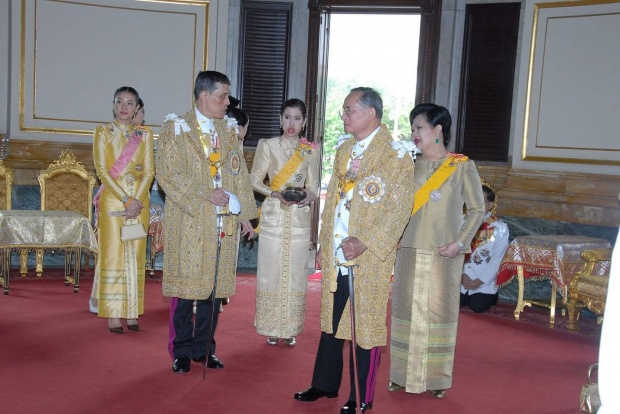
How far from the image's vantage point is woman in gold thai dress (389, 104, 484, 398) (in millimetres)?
4023

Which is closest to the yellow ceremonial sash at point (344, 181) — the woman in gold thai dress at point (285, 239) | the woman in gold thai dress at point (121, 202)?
the woman in gold thai dress at point (285, 239)

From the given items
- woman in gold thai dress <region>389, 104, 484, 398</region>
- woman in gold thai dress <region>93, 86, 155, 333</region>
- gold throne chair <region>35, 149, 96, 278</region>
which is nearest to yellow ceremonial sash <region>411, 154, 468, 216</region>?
woman in gold thai dress <region>389, 104, 484, 398</region>

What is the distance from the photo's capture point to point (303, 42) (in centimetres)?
850

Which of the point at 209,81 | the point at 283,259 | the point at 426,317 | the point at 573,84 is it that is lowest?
the point at 426,317

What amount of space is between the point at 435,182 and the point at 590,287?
2.51 m

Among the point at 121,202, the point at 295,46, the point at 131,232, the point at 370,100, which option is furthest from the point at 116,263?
the point at 295,46

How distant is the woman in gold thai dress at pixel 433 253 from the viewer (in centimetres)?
402

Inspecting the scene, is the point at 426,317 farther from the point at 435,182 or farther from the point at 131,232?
the point at 131,232

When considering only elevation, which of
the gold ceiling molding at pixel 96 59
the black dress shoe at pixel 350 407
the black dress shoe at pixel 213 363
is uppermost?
the gold ceiling molding at pixel 96 59

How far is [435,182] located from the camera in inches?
159

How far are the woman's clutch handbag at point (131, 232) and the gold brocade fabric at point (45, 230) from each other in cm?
164

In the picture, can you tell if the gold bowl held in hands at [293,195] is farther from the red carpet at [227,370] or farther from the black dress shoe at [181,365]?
the black dress shoe at [181,365]

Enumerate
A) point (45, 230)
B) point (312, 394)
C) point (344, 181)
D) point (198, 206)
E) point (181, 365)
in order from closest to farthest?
point (344, 181), point (312, 394), point (198, 206), point (181, 365), point (45, 230)

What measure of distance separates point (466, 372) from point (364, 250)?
5.40 ft
